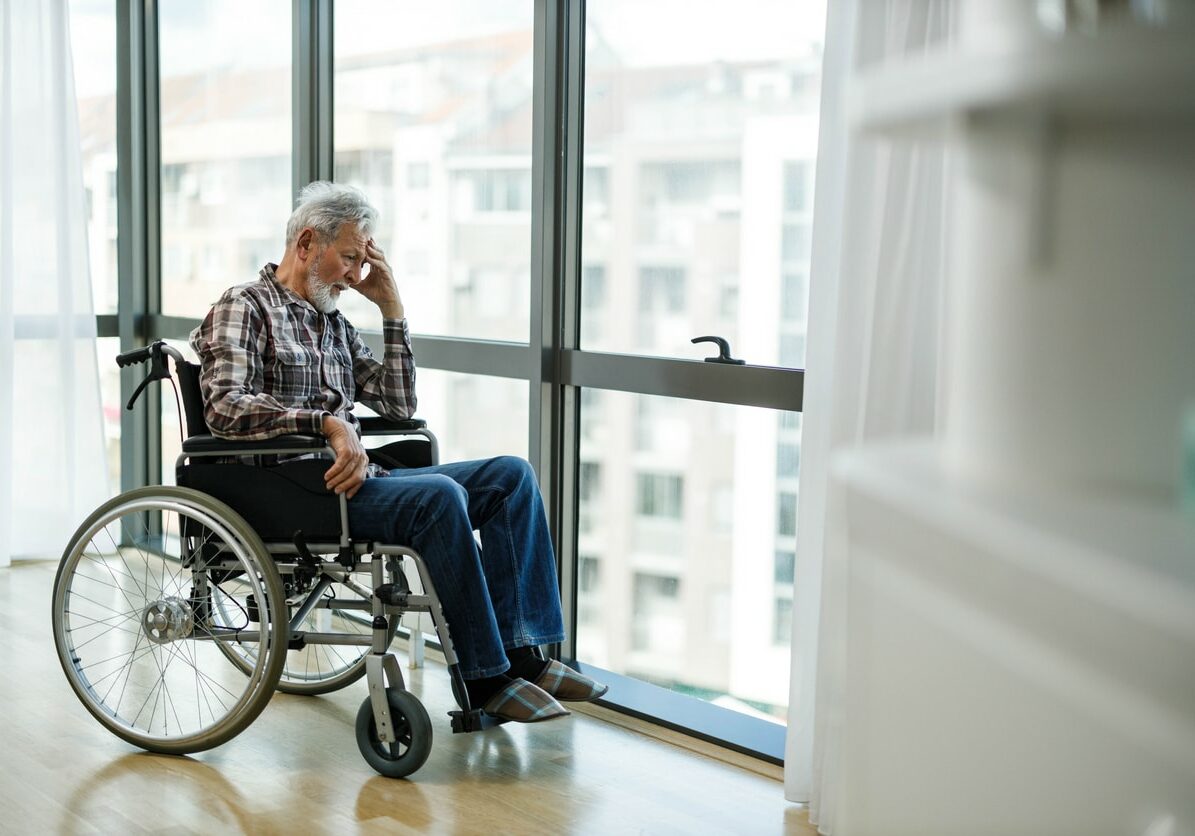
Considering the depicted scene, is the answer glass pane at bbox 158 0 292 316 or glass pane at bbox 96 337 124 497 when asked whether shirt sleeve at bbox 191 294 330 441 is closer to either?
glass pane at bbox 158 0 292 316

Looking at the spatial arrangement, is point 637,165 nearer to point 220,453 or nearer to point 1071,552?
point 220,453

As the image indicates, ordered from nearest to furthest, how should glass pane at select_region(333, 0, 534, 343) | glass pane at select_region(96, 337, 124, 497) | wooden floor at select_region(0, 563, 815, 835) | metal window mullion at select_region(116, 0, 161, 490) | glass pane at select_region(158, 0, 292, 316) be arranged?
1. wooden floor at select_region(0, 563, 815, 835)
2. glass pane at select_region(333, 0, 534, 343)
3. glass pane at select_region(158, 0, 292, 316)
4. metal window mullion at select_region(116, 0, 161, 490)
5. glass pane at select_region(96, 337, 124, 497)

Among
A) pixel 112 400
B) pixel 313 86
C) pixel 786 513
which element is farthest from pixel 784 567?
pixel 112 400

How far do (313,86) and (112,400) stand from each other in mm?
1552

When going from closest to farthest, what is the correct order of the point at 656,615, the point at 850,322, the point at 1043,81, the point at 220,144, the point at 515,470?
the point at 1043,81 < the point at 850,322 < the point at 515,470 < the point at 656,615 < the point at 220,144

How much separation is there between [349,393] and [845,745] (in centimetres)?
130

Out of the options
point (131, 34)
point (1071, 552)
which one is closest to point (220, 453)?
point (1071, 552)

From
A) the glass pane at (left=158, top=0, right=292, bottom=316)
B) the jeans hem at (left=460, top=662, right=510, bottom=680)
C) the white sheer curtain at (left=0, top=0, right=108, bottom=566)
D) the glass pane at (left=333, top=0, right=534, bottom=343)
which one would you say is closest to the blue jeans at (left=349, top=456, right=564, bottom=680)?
the jeans hem at (left=460, top=662, right=510, bottom=680)

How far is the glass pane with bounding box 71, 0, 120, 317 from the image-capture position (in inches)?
180

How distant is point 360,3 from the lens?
12.1ft

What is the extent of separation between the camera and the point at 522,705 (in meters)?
2.50

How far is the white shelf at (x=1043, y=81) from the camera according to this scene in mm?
1868

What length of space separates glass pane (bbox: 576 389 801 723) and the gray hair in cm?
70

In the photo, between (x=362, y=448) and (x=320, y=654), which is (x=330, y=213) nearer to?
(x=362, y=448)
